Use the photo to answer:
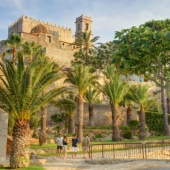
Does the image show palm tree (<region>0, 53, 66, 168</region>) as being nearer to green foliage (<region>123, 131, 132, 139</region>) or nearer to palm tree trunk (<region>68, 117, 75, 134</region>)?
palm tree trunk (<region>68, 117, 75, 134</region>)

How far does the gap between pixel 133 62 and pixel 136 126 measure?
19.1 meters

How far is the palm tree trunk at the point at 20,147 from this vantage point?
12.3m

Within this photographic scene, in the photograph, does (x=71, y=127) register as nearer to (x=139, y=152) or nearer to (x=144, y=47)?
(x=139, y=152)

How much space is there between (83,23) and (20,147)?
6824cm

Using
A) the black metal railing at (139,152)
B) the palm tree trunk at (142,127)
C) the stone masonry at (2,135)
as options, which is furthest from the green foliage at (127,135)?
the stone masonry at (2,135)

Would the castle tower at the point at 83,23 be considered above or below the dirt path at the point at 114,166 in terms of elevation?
above

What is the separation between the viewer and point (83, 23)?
77.5m

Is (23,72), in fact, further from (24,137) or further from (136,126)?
(136,126)

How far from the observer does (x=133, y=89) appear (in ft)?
96.4

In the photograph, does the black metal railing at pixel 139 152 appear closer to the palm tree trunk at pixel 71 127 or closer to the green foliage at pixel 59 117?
the palm tree trunk at pixel 71 127

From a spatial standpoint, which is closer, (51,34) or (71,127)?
(71,127)

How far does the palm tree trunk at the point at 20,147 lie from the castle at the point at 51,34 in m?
29.6

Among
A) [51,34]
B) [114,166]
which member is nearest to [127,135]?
[114,166]

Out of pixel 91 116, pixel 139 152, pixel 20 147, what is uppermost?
pixel 91 116
